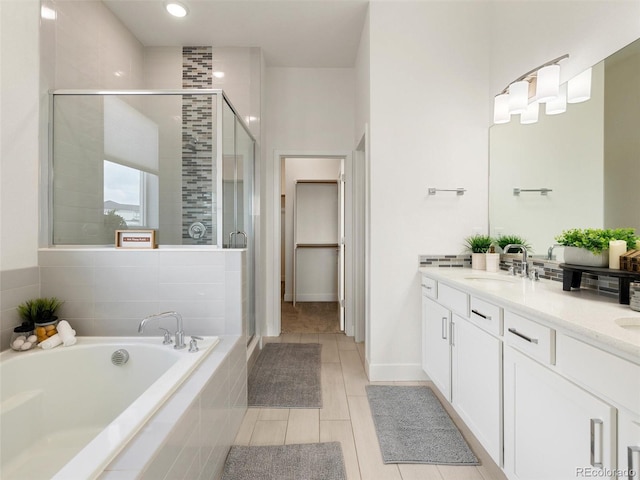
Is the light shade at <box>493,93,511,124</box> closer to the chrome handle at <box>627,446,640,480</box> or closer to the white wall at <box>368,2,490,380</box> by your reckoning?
the white wall at <box>368,2,490,380</box>

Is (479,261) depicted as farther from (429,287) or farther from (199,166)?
(199,166)

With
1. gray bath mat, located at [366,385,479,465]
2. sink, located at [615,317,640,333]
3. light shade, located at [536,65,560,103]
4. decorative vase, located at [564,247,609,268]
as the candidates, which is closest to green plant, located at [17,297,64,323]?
gray bath mat, located at [366,385,479,465]

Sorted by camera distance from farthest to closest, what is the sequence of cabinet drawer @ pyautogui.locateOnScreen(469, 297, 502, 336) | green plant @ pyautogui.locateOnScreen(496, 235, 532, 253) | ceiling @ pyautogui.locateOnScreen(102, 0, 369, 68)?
ceiling @ pyautogui.locateOnScreen(102, 0, 369, 68), green plant @ pyautogui.locateOnScreen(496, 235, 532, 253), cabinet drawer @ pyautogui.locateOnScreen(469, 297, 502, 336)

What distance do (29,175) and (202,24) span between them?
193cm

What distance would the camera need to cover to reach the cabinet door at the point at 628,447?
80 cm

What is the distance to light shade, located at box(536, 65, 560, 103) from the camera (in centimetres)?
186

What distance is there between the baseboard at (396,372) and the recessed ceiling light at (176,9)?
3.20 meters

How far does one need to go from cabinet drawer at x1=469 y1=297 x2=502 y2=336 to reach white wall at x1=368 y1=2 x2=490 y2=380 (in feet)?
2.83

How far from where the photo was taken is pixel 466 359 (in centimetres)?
175

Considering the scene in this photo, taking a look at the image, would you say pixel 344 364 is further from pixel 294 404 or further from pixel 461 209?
pixel 461 209

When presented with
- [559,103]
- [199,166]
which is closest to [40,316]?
[199,166]

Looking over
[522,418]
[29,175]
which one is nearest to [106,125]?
[29,175]

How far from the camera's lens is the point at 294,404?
7.09ft

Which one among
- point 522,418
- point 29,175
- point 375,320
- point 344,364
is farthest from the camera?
point 344,364
